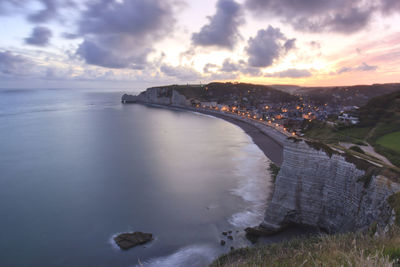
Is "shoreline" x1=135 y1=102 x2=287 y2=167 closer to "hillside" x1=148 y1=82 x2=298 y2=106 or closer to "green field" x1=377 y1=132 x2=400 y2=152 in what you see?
"green field" x1=377 y1=132 x2=400 y2=152

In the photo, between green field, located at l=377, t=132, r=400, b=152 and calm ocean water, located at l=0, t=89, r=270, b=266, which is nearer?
calm ocean water, located at l=0, t=89, r=270, b=266

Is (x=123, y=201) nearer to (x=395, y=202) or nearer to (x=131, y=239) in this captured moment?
(x=131, y=239)

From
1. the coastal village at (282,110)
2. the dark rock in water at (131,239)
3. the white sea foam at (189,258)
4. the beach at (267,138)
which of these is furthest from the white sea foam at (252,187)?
the coastal village at (282,110)

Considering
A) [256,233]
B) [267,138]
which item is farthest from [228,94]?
[256,233]

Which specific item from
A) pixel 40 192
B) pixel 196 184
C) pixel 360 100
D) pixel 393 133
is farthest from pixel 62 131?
pixel 360 100

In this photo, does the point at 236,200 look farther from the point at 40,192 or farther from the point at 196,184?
the point at 40,192

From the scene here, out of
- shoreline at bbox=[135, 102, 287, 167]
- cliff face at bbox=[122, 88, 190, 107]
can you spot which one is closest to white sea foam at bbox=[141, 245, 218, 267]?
shoreline at bbox=[135, 102, 287, 167]

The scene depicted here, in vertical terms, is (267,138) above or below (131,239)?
above
